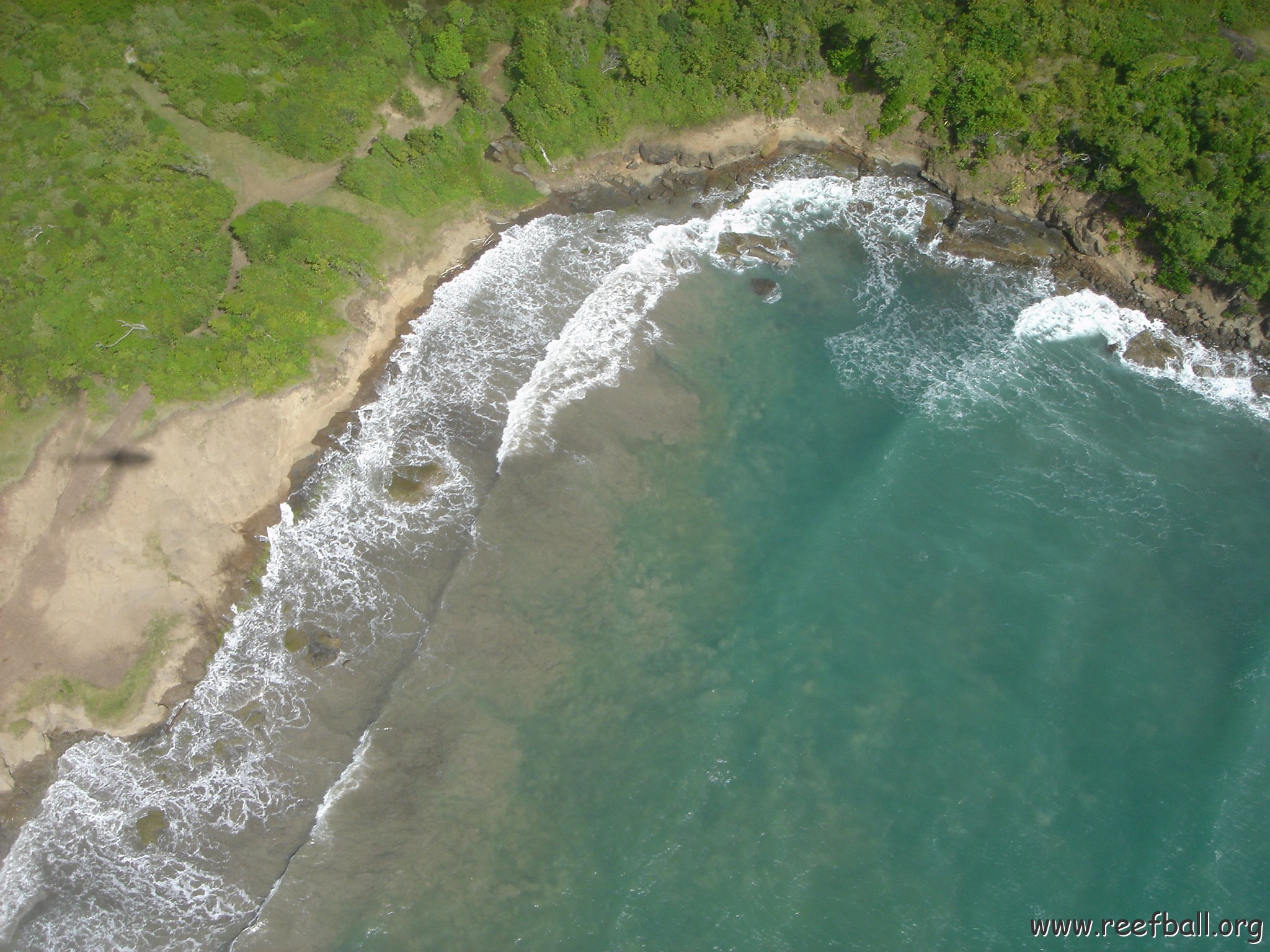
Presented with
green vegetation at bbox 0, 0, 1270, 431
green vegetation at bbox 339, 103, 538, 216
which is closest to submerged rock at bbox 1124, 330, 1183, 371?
green vegetation at bbox 0, 0, 1270, 431

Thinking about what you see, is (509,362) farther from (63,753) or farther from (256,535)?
(63,753)

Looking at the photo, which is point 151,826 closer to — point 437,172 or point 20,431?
point 20,431

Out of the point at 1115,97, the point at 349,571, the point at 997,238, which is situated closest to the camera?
the point at 349,571

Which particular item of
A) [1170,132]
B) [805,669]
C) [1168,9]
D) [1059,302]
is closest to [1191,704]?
[805,669]

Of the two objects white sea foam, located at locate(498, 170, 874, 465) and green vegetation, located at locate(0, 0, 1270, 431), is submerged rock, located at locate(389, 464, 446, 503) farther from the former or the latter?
green vegetation, located at locate(0, 0, 1270, 431)

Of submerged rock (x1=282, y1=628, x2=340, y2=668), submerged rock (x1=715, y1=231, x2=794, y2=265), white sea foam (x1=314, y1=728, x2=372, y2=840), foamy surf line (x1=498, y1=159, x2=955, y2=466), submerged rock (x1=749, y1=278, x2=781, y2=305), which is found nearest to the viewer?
white sea foam (x1=314, y1=728, x2=372, y2=840)

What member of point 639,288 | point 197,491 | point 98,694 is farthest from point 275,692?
point 639,288
